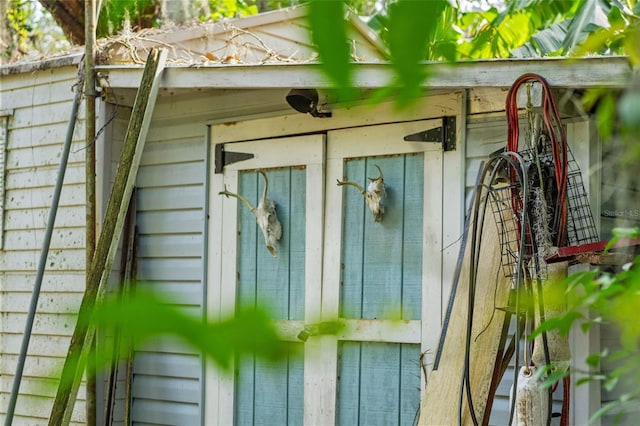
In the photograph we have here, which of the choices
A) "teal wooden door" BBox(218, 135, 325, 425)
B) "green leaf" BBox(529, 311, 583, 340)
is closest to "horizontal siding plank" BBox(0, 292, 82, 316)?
"teal wooden door" BBox(218, 135, 325, 425)

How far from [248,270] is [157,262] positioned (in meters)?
0.74

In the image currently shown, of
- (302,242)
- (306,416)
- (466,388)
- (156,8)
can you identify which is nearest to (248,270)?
(302,242)

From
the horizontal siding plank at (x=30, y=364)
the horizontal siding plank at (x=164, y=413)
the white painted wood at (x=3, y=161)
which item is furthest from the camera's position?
the white painted wood at (x=3, y=161)

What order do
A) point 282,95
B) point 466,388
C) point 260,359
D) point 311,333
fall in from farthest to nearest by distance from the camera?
point 282,95
point 466,388
point 311,333
point 260,359

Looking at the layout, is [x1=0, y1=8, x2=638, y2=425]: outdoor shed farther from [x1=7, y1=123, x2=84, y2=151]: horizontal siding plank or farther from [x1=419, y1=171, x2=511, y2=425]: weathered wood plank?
[x1=419, y1=171, x2=511, y2=425]: weathered wood plank

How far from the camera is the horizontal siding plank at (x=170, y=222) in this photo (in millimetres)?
5582

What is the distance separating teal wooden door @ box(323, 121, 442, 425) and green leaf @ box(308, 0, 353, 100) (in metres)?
4.06

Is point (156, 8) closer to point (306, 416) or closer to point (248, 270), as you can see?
point (248, 270)

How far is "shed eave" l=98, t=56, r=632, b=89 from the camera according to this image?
374cm

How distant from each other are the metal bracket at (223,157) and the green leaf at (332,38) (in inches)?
192

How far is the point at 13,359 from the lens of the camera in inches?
238

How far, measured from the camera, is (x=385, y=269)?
4.77 meters

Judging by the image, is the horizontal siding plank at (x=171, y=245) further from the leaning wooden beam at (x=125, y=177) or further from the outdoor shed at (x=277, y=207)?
the leaning wooden beam at (x=125, y=177)

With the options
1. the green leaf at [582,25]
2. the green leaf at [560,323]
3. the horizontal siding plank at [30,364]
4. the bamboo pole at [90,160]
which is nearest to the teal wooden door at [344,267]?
the bamboo pole at [90,160]
